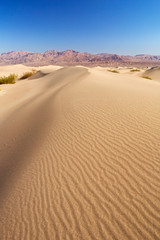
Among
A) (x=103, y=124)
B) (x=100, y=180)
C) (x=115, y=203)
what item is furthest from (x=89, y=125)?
(x=115, y=203)

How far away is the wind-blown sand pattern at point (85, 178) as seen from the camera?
6.50ft

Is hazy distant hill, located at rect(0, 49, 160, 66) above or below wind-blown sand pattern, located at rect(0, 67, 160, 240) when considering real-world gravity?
above

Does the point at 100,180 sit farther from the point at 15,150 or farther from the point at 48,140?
the point at 15,150

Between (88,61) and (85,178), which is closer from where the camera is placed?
(85,178)

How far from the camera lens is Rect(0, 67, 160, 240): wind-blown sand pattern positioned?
6.50 feet

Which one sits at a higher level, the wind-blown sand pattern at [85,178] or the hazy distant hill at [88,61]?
the hazy distant hill at [88,61]

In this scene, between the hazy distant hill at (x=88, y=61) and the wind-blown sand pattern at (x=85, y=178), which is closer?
the wind-blown sand pattern at (x=85, y=178)

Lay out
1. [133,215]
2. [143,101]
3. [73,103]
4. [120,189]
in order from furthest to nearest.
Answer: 1. [73,103]
2. [143,101]
3. [120,189]
4. [133,215]

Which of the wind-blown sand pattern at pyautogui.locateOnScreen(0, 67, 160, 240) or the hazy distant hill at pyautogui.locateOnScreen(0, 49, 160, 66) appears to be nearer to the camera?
the wind-blown sand pattern at pyautogui.locateOnScreen(0, 67, 160, 240)

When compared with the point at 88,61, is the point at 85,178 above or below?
below

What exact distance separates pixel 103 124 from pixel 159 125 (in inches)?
50.7

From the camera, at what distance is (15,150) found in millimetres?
4090

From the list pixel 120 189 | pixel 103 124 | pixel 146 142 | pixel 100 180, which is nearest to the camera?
pixel 120 189

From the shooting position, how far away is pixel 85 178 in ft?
8.55
